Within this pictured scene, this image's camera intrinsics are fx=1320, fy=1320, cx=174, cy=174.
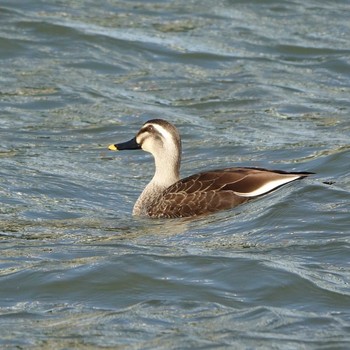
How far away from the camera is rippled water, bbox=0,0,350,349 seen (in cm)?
896

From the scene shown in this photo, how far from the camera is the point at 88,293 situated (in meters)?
9.55

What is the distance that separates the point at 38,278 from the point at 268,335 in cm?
215

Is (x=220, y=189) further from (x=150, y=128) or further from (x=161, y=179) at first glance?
(x=150, y=128)

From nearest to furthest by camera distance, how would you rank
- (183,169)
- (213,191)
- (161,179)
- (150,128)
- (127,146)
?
(213,191) < (161,179) < (150,128) < (127,146) < (183,169)

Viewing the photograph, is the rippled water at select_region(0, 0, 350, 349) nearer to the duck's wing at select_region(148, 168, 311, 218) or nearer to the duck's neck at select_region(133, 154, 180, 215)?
the duck's wing at select_region(148, 168, 311, 218)

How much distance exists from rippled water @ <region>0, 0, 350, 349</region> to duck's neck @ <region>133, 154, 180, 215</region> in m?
0.30

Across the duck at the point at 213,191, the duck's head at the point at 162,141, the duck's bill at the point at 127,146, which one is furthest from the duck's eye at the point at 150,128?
the duck at the point at 213,191

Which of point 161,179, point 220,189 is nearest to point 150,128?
point 161,179

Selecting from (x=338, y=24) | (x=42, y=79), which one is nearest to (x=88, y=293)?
(x=42, y=79)

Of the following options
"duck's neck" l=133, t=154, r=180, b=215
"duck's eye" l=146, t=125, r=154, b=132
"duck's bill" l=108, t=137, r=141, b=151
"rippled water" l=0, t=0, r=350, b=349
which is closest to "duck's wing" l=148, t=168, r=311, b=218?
"rippled water" l=0, t=0, r=350, b=349

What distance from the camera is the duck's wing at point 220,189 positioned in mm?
12281

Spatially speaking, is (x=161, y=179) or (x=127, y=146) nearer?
(x=161, y=179)

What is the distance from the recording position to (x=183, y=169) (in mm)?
15117

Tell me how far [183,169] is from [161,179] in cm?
199
